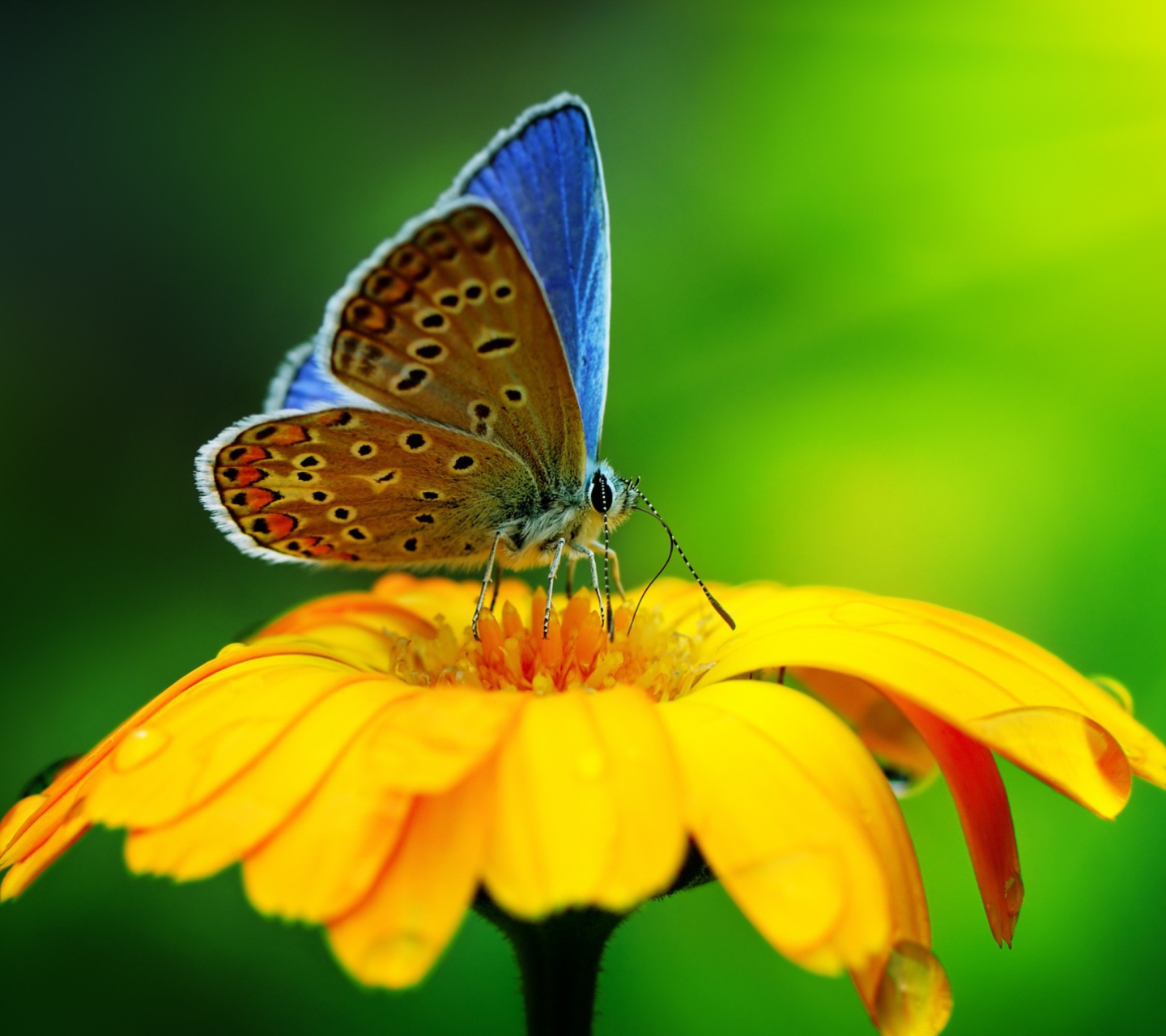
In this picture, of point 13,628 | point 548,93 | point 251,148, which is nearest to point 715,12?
point 548,93

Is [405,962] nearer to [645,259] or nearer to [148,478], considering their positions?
[645,259]

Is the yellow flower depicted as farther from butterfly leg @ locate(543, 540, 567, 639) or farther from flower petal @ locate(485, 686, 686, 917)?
butterfly leg @ locate(543, 540, 567, 639)

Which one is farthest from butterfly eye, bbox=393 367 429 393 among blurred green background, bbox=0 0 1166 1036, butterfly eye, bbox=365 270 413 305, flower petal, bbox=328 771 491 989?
blurred green background, bbox=0 0 1166 1036

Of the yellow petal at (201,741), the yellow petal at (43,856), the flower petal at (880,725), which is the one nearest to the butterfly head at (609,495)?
the flower petal at (880,725)

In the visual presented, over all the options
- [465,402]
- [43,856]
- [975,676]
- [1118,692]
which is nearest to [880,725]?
[1118,692]

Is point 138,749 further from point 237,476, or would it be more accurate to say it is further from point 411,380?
point 411,380

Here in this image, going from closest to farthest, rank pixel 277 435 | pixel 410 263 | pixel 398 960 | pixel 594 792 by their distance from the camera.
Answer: pixel 398 960 < pixel 594 792 < pixel 410 263 < pixel 277 435

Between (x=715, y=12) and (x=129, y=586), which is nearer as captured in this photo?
(x=129, y=586)
